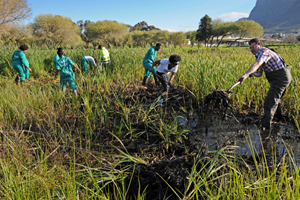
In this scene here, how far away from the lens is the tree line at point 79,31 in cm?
2211

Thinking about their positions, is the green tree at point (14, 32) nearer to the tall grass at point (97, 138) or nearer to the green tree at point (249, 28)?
the tall grass at point (97, 138)

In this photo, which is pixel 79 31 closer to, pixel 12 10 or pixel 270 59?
pixel 12 10

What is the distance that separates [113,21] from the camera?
2106 inches

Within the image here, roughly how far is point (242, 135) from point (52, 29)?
41448mm

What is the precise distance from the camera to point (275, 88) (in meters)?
3.18

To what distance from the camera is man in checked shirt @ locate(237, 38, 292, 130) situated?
2.97 meters

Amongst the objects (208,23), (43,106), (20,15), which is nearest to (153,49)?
(43,106)

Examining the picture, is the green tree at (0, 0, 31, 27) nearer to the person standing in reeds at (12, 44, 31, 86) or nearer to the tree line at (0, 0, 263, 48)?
the tree line at (0, 0, 263, 48)

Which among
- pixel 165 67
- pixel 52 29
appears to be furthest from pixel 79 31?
pixel 165 67

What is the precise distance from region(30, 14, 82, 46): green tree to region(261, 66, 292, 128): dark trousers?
123 feet

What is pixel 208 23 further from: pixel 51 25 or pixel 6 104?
pixel 6 104

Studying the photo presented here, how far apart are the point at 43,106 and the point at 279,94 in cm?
450

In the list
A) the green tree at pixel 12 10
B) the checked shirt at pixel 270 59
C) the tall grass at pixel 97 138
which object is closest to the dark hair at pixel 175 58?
the tall grass at pixel 97 138

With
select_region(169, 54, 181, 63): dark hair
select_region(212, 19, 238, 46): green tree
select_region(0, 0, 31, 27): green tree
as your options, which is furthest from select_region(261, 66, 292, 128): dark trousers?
select_region(212, 19, 238, 46): green tree
